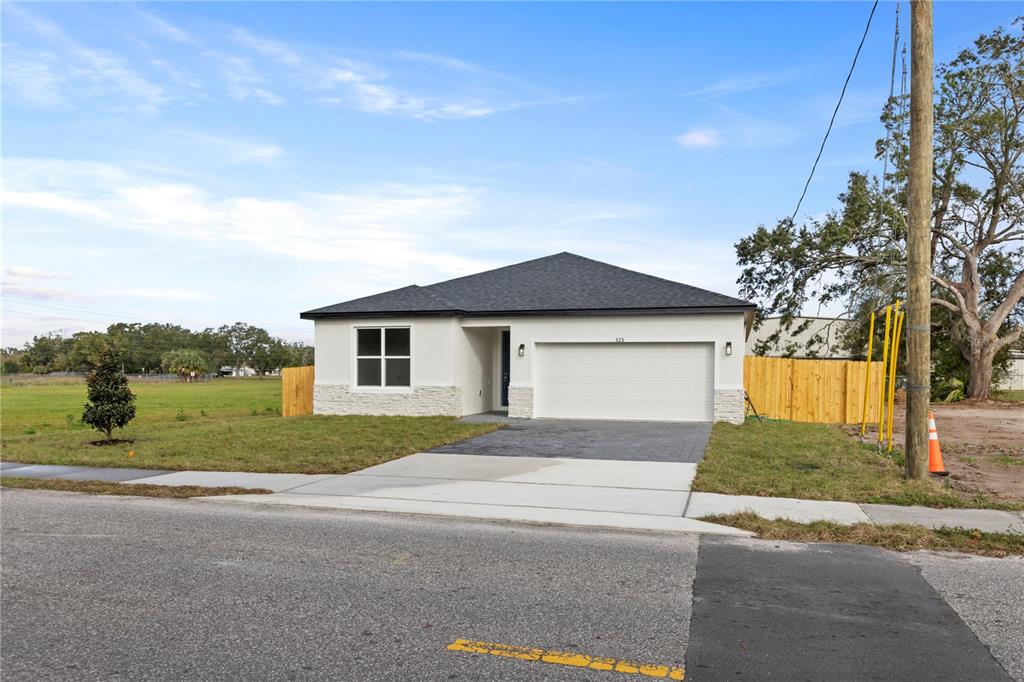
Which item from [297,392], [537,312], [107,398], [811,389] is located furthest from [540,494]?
[297,392]

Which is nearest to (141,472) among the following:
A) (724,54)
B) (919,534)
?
(919,534)

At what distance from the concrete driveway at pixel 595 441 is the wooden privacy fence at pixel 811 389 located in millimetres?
4170

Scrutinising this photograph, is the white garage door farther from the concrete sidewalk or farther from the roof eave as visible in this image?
the concrete sidewalk

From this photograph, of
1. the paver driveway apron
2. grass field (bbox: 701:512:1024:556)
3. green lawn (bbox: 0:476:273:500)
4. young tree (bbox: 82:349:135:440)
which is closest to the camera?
grass field (bbox: 701:512:1024:556)

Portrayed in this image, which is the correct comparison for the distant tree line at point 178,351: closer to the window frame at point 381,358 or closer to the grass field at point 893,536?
the window frame at point 381,358

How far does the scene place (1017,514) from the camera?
7844 mm

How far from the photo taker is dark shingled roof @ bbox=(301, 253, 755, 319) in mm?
18422

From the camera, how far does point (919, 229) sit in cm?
944

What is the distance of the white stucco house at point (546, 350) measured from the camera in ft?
59.4

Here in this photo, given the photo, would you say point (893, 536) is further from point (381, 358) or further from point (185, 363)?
point (185, 363)

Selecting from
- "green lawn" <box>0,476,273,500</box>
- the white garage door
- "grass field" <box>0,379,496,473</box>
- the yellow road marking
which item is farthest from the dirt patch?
"green lawn" <box>0,476,273,500</box>

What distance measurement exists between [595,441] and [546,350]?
17.4ft

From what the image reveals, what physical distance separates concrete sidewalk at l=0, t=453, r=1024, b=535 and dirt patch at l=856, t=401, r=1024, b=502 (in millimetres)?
2198

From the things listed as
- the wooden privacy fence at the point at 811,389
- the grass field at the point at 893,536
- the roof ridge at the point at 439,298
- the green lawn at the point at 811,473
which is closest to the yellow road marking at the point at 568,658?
the grass field at the point at 893,536
